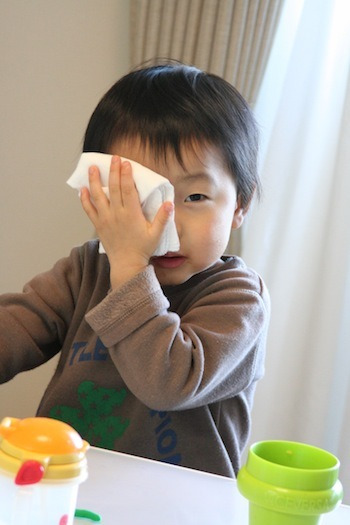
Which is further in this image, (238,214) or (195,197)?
(238,214)

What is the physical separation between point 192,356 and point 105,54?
1.76 meters

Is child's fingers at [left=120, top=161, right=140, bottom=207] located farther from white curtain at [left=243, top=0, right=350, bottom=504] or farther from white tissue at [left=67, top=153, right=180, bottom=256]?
white curtain at [left=243, top=0, right=350, bottom=504]

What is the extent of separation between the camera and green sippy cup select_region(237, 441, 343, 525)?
2.01 feet

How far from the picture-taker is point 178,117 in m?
1.12

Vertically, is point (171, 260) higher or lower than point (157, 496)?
higher

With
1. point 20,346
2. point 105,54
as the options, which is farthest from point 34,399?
point 20,346

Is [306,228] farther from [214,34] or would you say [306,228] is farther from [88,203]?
[88,203]

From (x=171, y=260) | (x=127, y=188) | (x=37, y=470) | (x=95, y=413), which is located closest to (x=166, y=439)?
(x=95, y=413)

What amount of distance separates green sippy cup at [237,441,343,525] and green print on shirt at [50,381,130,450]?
501 millimetres

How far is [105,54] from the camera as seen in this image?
2531 mm

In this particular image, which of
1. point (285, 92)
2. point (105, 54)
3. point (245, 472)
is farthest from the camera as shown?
point (105, 54)

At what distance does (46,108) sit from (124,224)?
162 cm

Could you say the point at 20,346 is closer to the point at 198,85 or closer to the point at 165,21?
the point at 198,85

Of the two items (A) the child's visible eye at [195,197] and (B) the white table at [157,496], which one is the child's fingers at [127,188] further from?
(B) the white table at [157,496]
